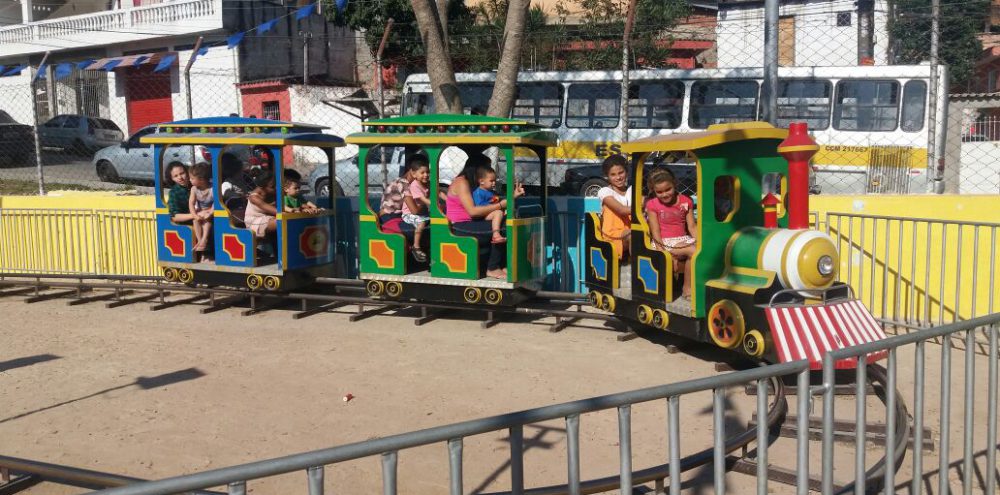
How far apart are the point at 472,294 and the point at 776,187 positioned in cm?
301

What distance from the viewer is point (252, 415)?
6.70 m

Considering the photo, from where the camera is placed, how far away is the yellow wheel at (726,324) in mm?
7160

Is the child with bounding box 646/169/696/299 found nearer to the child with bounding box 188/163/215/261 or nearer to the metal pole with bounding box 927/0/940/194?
the metal pole with bounding box 927/0/940/194

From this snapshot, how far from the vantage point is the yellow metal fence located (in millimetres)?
11945

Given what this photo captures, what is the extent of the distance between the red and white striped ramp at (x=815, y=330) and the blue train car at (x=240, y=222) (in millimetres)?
5402

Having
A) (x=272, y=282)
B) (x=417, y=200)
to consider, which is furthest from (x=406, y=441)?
(x=272, y=282)

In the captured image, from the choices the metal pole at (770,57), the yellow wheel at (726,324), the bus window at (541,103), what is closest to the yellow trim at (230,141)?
the metal pole at (770,57)

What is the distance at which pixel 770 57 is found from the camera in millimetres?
8586

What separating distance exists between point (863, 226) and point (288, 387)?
5.24 meters

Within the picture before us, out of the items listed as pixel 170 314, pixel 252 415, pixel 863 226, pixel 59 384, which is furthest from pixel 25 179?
pixel 863 226

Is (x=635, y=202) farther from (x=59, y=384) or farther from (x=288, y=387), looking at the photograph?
(x=59, y=384)

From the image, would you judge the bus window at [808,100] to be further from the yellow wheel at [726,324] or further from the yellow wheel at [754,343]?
the yellow wheel at [754,343]

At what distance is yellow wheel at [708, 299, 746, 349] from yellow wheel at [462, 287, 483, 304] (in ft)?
8.36

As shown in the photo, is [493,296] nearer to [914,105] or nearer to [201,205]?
[201,205]
